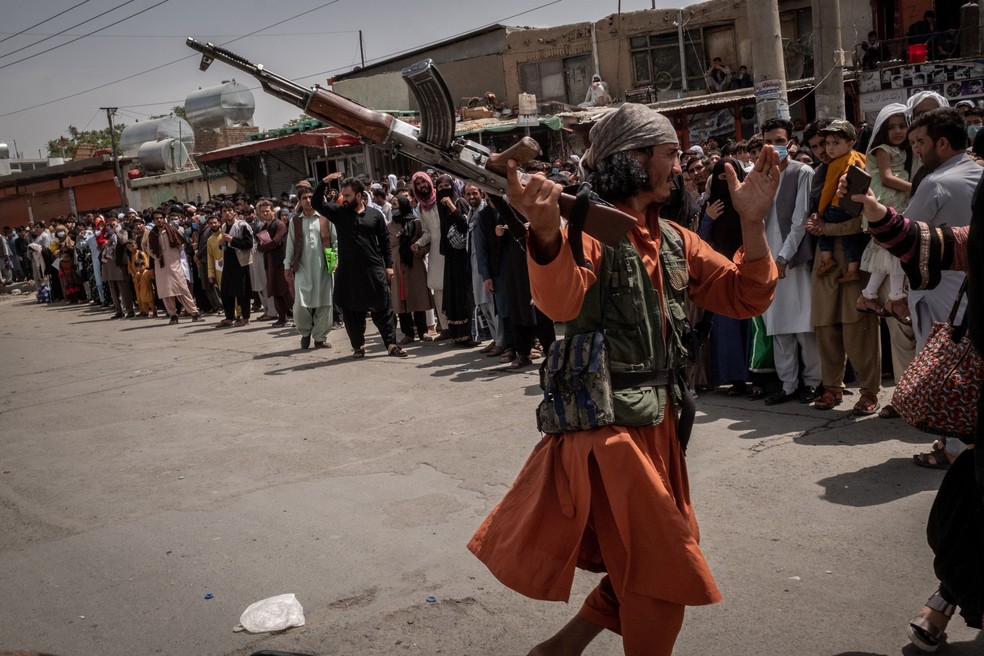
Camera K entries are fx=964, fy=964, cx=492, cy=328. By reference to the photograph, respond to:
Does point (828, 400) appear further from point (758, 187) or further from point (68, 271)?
point (68, 271)

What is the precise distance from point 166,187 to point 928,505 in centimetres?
3466

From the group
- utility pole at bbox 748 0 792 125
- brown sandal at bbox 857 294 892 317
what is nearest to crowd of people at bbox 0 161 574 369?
brown sandal at bbox 857 294 892 317

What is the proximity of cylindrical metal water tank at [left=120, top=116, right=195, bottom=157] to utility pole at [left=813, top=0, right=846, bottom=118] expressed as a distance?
28.3 m

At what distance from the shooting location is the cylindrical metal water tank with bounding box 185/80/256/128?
3991cm

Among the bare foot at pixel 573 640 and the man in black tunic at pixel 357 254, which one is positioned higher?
the man in black tunic at pixel 357 254

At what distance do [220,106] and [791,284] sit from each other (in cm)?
3675

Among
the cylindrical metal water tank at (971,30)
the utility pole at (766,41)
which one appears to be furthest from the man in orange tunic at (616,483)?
the cylindrical metal water tank at (971,30)

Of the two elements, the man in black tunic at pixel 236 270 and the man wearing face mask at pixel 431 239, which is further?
the man in black tunic at pixel 236 270

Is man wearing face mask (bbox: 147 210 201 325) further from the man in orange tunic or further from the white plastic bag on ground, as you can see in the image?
the man in orange tunic

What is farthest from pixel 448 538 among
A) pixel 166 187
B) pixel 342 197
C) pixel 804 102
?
pixel 166 187

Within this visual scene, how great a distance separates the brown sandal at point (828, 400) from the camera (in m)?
6.55

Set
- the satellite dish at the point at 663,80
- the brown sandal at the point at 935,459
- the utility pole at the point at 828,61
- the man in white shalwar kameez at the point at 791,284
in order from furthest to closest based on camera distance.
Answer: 1. the satellite dish at the point at 663,80
2. the utility pole at the point at 828,61
3. the man in white shalwar kameez at the point at 791,284
4. the brown sandal at the point at 935,459

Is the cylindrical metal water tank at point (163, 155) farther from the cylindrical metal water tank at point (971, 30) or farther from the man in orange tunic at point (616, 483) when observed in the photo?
the man in orange tunic at point (616, 483)

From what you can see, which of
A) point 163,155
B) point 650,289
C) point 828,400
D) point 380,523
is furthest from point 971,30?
point 163,155
